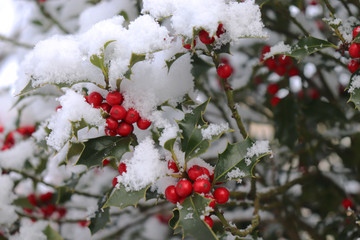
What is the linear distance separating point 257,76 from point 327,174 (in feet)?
2.38

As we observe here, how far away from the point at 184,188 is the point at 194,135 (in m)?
0.15

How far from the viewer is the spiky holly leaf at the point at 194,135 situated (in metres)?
0.95

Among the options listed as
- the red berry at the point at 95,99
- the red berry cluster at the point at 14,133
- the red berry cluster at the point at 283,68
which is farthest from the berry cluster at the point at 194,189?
the red berry cluster at the point at 14,133

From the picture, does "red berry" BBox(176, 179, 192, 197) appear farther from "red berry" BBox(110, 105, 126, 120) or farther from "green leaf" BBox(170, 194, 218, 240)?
"red berry" BBox(110, 105, 126, 120)

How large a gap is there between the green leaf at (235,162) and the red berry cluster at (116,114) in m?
0.26

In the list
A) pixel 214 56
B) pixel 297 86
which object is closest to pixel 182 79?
pixel 214 56

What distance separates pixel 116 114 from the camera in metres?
0.99

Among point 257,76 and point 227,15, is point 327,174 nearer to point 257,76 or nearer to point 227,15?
point 257,76

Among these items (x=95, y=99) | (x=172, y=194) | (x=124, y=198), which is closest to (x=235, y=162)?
(x=172, y=194)

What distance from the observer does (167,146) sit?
0.93 metres

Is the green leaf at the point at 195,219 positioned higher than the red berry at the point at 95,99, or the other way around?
the red berry at the point at 95,99

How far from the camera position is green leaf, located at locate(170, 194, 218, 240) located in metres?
0.86

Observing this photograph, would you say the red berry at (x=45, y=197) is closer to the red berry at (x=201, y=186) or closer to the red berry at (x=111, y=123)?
the red berry at (x=111, y=123)

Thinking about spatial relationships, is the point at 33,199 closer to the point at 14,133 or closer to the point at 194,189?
the point at 14,133
